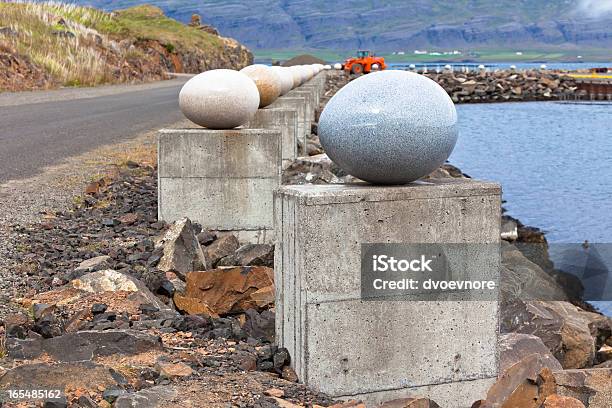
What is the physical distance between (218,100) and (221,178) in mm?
897

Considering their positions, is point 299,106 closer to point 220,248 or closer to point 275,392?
point 220,248

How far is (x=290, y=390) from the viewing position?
18.0 ft

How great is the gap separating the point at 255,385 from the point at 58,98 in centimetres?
2608

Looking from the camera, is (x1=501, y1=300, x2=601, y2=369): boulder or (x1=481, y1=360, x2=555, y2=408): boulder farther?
(x1=501, y1=300, x2=601, y2=369): boulder

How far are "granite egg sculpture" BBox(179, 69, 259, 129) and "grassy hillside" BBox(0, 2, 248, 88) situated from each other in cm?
2584

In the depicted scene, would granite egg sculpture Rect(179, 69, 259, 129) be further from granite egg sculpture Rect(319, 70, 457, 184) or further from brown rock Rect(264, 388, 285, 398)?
brown rock Rect(264, 388, 285, 398)

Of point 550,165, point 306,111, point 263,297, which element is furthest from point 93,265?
point 550,165

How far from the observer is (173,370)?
212 inches

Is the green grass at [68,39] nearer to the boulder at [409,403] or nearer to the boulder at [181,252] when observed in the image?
the boulder at [181,252]

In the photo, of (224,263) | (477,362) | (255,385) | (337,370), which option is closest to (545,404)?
(477,362)

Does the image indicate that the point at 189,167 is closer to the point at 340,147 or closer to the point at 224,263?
the point at 224,263

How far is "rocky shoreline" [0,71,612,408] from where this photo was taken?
518 cm

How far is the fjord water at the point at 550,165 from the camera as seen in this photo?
76.8ft
